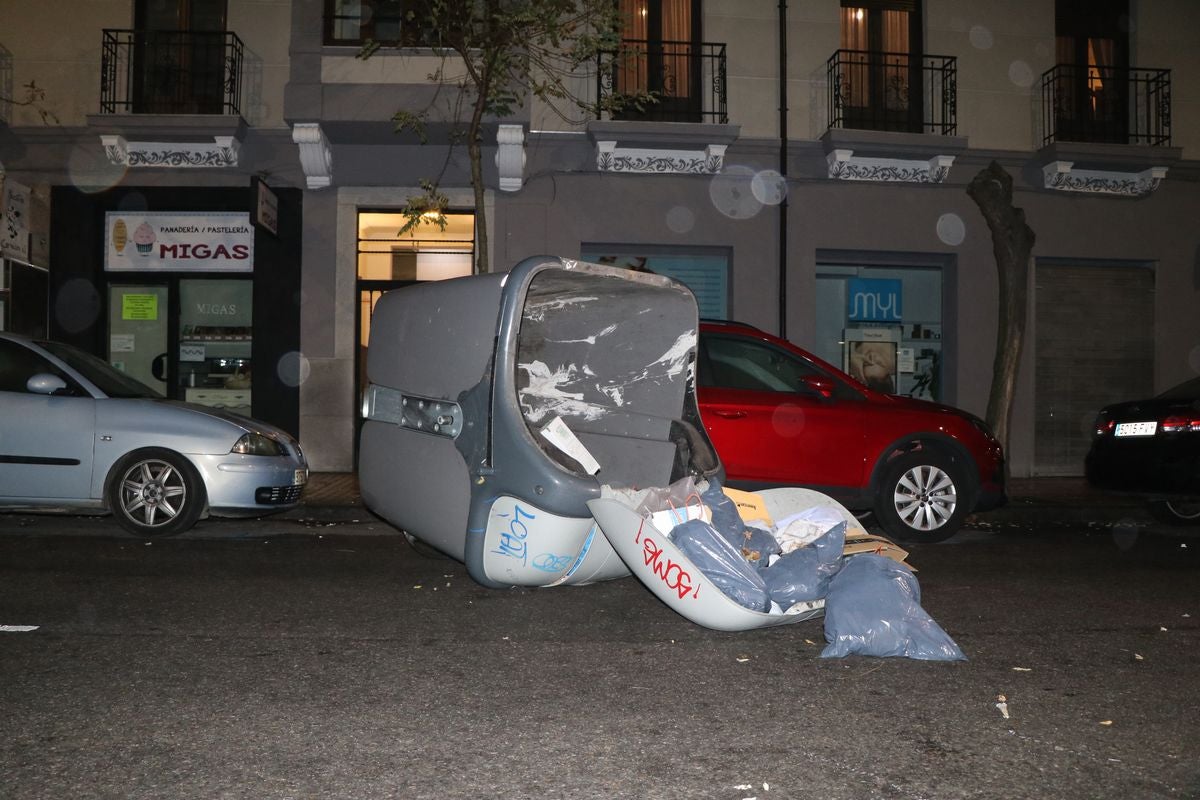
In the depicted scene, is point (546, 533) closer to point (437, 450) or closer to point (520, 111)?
point (437, 450)

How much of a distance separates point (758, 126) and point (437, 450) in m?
10.1

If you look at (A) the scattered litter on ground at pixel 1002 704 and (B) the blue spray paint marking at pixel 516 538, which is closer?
(A) the scattered litter on ground at pixel 1002 704

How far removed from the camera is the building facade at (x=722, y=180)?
13.5m

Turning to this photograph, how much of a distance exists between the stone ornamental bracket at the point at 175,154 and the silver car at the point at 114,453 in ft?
20.6

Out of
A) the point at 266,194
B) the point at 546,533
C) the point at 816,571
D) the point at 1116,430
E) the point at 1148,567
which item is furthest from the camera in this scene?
the point at 266,194

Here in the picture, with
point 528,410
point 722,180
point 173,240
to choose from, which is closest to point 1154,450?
point 528,410

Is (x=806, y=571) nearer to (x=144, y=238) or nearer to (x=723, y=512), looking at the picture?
(x=723, y=512)

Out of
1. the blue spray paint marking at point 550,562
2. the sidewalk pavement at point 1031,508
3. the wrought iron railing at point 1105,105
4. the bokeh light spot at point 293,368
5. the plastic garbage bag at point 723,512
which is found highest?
the wrought iron railing at point 1105,105

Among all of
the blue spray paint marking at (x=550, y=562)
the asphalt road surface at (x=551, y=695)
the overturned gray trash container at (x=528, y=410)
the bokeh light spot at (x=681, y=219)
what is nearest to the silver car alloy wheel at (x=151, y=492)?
the asphalt road surface at (x=551, y=695)

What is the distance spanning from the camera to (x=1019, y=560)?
719cm

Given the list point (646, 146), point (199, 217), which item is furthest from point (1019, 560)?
point (199, 217)

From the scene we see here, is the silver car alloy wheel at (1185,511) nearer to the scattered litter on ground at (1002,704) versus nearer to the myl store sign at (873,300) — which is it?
the myl store sign at (873,300)

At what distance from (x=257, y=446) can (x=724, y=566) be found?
15.5ft

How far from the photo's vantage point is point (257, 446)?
7.88m
